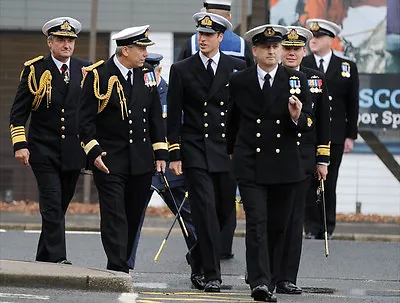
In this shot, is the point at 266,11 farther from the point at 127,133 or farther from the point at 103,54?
the point at 127,133

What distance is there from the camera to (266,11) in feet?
60.7

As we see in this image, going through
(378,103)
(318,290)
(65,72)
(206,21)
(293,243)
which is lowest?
(318,290)

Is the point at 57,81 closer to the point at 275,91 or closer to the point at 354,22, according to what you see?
the point at 275,91

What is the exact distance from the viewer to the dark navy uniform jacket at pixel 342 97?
15.4 metres

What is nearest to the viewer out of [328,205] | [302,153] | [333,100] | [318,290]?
[302,153]

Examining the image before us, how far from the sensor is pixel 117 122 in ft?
36.1

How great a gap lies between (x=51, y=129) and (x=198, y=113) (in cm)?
137

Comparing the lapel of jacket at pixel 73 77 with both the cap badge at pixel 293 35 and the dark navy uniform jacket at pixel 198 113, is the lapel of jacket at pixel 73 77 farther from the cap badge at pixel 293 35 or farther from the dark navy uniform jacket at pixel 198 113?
the cap badge at pixel 293 35

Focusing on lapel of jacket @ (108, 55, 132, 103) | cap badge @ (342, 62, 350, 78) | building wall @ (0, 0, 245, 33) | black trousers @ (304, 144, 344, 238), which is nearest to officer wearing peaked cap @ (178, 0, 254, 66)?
lapel of jacket @ (108, 55, 132, 103)

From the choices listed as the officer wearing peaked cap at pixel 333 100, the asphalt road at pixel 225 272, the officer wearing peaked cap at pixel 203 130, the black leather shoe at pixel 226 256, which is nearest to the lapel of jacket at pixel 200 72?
the officer wearing peaked cap at pixel 203 130

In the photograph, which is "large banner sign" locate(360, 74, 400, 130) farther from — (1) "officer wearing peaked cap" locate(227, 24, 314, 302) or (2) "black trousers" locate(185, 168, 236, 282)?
(1) "officer wearing peaked cap" locate(227, 24, 314, 302)

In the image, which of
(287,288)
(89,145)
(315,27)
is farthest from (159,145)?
(315,27)

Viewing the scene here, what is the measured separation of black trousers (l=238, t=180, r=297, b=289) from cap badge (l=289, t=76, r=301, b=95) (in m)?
0.67

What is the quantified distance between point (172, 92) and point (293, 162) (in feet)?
4.13
